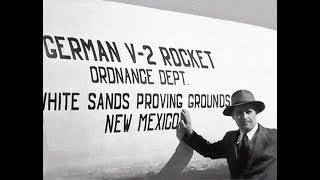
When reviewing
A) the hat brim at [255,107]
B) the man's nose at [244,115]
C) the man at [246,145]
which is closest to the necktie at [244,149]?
the man at [246,145]

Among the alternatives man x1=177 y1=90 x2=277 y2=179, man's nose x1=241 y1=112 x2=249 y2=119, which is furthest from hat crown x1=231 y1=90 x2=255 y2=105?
man's nose x1=241 y1=112 x2=249 y2=119

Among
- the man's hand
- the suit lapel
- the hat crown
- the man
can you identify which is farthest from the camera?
the suit lapel

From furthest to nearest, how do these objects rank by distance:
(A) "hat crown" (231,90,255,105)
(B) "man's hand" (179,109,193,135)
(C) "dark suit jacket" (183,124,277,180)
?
(A) "hat crown" (231,90,255,105)
(C) "dark suit jacket" (183,124,277,180)
(B) "man's hand" (179,109,193,135)

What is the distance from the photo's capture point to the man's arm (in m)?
3.61

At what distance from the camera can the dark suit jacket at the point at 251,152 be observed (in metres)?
3.75

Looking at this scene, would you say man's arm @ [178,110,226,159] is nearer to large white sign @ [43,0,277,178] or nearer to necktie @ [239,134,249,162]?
large white sign @ [43,0,277,178]

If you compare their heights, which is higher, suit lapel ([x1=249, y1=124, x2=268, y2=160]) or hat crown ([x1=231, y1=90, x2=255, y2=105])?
hat crown ([x1=231, y1=90, x2=255, y2=105])

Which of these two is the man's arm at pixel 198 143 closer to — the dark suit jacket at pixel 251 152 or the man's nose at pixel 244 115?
the dark suit jacket at pixel 251 152

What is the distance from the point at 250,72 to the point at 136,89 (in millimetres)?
1295

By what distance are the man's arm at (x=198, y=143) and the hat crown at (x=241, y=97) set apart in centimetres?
36

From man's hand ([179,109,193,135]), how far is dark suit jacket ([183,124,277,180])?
0.14 ft
